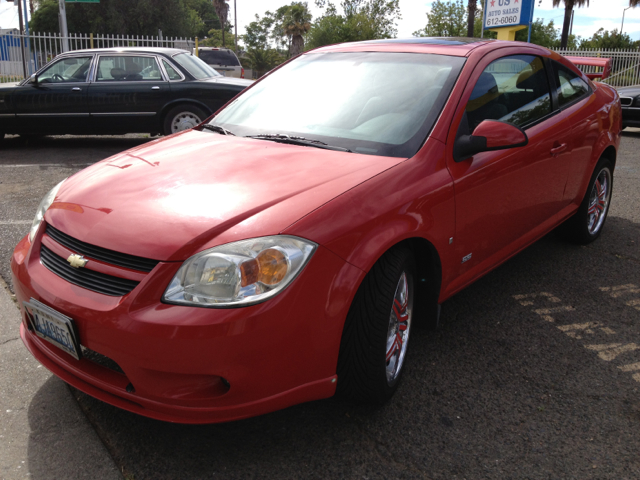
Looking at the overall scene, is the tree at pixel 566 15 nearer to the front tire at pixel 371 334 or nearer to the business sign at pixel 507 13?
the business sign at pixel 507 13

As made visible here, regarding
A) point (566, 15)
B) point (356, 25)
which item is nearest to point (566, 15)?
point (566, 15)

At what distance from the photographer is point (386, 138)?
2756 millimetres

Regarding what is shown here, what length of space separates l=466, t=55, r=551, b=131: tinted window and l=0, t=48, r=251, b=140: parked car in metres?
5.67

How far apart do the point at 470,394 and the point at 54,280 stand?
1.84m

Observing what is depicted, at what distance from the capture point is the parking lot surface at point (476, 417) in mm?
2195

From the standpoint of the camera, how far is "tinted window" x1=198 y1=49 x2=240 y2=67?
20844 mm

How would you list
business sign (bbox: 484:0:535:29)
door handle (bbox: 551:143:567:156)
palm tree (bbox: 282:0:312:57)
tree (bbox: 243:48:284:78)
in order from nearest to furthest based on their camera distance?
1. door handle (bbox: 551:143:567:156)
2. business sign (bbox: 484:0:535:29)
3. palm tree (bbox: 282:0:312:57)
4. tree (bbox: 243:48:284:78)

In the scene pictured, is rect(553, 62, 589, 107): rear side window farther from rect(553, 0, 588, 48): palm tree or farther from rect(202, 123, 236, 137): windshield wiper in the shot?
rect(553, 0, 588, 48): palm tree

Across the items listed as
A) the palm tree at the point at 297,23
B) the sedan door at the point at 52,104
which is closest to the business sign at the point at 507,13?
the sedan door at the point at 52,104

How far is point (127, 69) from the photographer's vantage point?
29.2 ft

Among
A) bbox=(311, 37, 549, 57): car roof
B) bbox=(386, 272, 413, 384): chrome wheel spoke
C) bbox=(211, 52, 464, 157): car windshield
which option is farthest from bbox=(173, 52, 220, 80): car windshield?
bbox=(386, 272, 413, 384): chrome wheel spoke

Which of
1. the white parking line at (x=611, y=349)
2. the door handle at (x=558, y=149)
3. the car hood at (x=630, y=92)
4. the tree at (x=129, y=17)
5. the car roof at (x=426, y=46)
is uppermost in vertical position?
the tree at (x=129, y=17)

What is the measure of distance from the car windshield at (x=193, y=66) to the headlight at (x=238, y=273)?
7.49 metres

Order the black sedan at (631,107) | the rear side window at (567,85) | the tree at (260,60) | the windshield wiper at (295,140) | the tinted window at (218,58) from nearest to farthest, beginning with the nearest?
1. the windshield wiper at (295,140)
2. the rear side window at (567,85)
3. the black sedan at (631,107)
4. the tinted window at (218,58)
5. the tree at (260,60)
